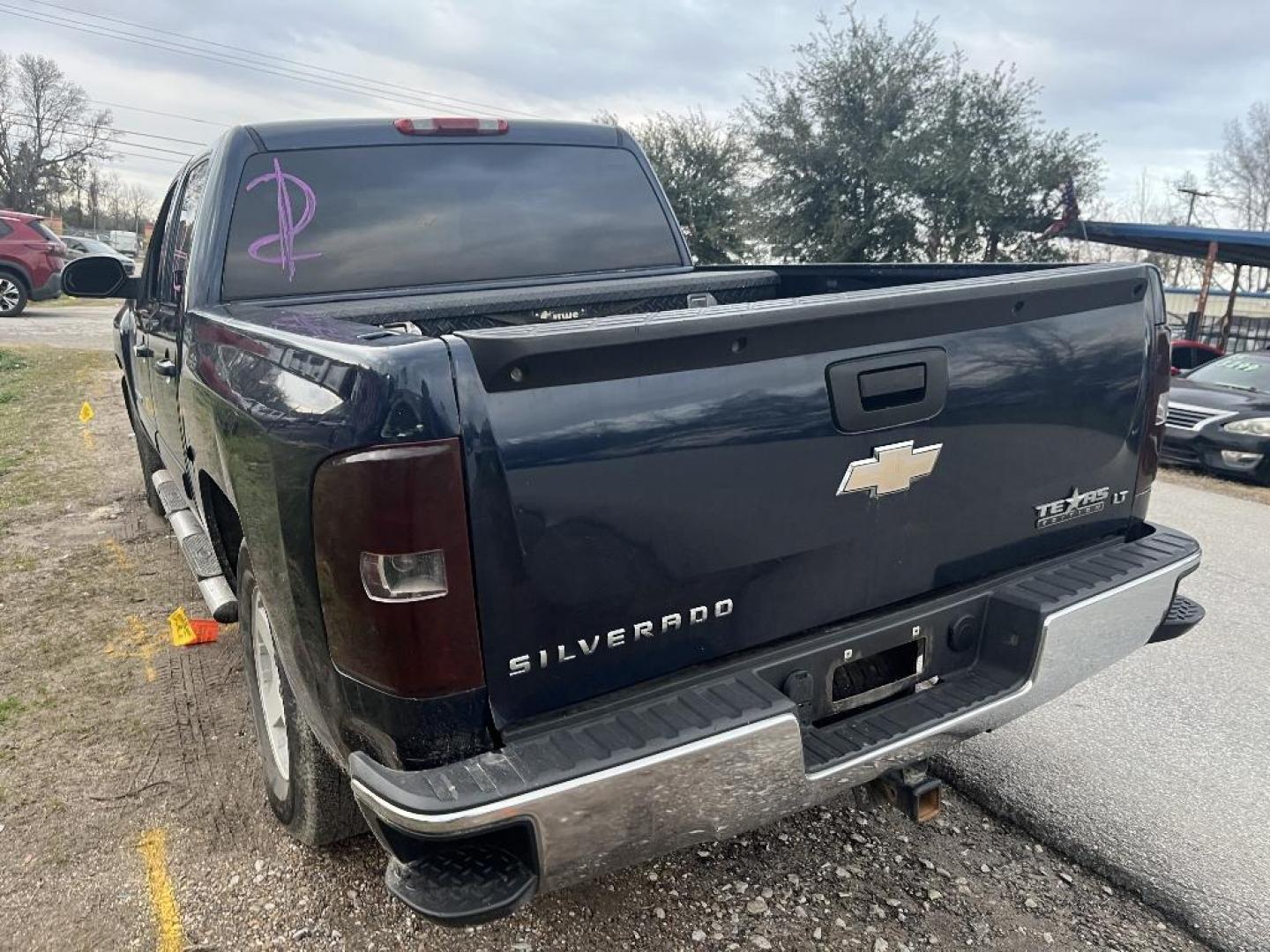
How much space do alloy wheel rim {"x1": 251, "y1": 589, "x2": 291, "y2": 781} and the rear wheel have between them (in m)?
20.0

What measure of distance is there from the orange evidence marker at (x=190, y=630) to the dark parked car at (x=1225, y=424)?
868 cm

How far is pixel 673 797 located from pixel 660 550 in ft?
1.64

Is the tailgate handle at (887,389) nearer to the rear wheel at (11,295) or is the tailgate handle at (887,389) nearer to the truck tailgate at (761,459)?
the truck tailgate at (761,459)

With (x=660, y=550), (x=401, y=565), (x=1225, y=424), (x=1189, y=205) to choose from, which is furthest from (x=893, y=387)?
(x=1189, y=205)

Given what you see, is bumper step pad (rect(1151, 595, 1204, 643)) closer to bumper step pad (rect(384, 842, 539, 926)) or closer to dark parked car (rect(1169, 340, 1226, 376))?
bumper step pad (rect(384, 842, 539, 926))

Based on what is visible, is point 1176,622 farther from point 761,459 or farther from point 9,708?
point 9,708

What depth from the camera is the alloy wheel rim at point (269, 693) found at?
8.88 ft

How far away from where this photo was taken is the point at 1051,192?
20.0 m

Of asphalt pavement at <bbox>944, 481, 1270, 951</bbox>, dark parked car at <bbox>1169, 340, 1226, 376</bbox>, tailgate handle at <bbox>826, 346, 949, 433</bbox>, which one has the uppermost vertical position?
tailgate handle at <bbox>826, 346, 949, 433</bbox>

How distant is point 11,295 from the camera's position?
63.9 ft

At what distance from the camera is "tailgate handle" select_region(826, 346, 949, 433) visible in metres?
2.17

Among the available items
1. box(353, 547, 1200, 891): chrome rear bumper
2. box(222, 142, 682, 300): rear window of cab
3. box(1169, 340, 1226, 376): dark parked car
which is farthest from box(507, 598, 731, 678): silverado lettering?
box(1169, 340, 1226, 376): dark parked car

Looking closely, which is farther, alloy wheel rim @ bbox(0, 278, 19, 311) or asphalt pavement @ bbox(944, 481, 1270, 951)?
alloy wheel rim @ bbox(0, 278, 19, 311)

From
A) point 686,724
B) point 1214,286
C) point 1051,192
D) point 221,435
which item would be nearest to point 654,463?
point 686,724
